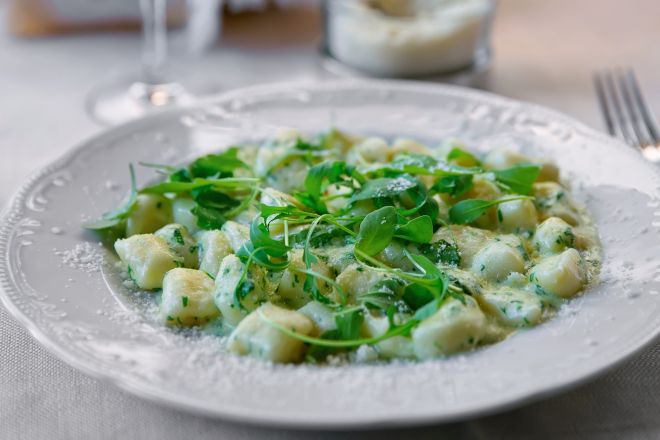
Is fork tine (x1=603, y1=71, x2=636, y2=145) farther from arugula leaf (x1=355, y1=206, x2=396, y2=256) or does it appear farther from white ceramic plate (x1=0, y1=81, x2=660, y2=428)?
arugula leaf (x1=355, y1=206, x2=396, y2=256)

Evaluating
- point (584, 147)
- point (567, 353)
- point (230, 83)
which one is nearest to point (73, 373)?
point (567, 353)

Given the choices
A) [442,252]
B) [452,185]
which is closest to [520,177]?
[452,185]

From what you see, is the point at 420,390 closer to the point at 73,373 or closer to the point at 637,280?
the point at 637,280

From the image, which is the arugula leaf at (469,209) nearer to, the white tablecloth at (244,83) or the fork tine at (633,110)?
the white tablecloth at (244,83)

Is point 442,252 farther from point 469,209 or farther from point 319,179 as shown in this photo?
point 319,179

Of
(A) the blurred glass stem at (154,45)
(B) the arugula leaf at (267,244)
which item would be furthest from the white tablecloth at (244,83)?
(B) the arugula leaf at (267,244)

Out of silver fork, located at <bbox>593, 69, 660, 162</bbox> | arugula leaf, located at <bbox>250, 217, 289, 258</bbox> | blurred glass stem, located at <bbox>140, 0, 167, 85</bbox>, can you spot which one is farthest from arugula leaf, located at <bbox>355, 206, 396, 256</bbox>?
blurred glass stem, located at <bbox>140, 0, 167, 85</bbox>
